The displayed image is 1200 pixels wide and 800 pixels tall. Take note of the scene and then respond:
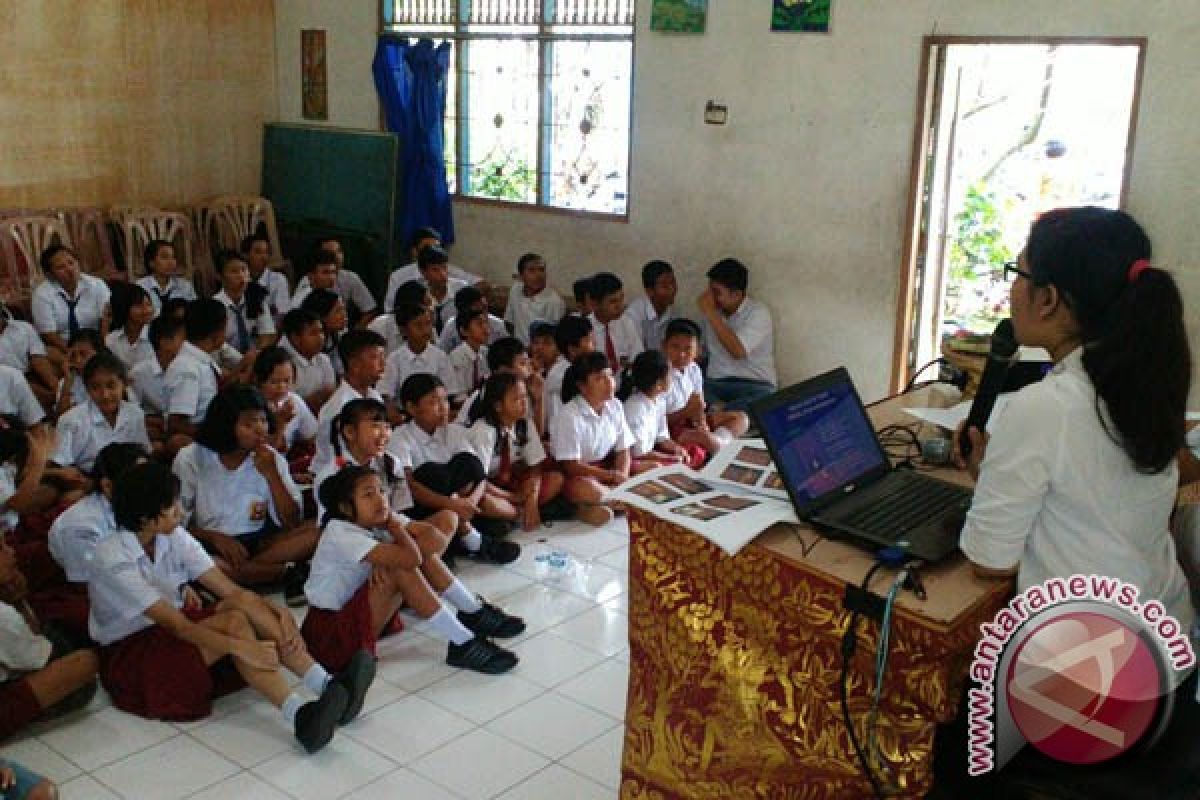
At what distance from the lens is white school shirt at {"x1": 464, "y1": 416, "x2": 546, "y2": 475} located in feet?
14.8

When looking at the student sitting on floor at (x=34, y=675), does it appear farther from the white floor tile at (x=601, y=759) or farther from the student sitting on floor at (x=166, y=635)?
the white floor tile at (x=601, y=759)

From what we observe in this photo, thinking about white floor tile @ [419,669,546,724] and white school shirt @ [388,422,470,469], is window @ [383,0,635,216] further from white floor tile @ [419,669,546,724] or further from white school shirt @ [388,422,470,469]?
white floor tile @ [419,669,546,724]

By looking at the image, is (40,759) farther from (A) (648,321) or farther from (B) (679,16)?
(B) (679,16)

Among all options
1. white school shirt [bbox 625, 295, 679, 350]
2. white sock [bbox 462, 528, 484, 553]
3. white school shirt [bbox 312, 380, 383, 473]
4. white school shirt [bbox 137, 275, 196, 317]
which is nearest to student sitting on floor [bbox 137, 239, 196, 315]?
white school shirt [bbox 137, 275, 196, 317]

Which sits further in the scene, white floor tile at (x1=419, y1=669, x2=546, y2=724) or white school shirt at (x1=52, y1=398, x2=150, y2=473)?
white school shirt at (x1=52, y1=398, x2=150, y2=473)

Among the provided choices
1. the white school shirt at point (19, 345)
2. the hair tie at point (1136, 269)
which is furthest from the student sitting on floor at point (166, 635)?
the white school shirt at point (19, 345)

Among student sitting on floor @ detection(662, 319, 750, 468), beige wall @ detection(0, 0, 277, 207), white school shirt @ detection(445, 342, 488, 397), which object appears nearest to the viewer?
student sitting on floor @ detection(662, 319, 750, 468)

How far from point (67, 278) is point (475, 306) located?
7.14 feet

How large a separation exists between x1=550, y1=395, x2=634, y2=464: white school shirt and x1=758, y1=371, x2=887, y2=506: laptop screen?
8.22 feet

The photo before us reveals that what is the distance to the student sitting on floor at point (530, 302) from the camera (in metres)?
6.48

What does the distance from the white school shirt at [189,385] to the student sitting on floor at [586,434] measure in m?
1.52

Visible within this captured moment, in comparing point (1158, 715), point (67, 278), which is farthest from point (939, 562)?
point (67, 278)

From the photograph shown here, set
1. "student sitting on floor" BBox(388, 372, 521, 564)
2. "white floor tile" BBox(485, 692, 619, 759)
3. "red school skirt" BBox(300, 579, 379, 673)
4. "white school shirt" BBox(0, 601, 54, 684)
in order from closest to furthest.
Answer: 1. "white school shirt" BBox(0, 601, 54, 684)
2. "white floor tile" BBox(485, 692, 619, 759)
3. "red school skirt" BBox(300, 579, 379, 673)
4. "student sitting on floor" BBox(388, 372, 521, 564)

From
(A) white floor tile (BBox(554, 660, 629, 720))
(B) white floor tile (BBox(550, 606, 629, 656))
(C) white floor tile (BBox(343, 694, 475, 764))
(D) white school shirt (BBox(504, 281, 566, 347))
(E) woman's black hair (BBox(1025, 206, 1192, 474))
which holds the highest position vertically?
(E) woman's black hair (BBox(1025, 206, 1192, 474))
